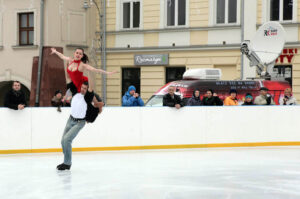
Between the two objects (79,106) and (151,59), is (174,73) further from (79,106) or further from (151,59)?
(79,106)

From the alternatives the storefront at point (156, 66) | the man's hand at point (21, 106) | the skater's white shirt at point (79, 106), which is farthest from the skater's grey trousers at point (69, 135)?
the storefront at point (156, 66)

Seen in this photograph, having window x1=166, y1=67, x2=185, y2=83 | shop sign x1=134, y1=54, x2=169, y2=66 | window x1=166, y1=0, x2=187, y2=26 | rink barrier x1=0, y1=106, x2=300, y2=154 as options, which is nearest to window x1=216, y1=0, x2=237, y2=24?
window x1=166, y1=0, x2=187, y2=26

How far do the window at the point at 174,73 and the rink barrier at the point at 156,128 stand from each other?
1037cm

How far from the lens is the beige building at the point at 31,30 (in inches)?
1026

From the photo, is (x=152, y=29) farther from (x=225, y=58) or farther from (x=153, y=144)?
(x=153, y=144)

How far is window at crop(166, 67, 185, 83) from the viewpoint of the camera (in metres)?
25.3

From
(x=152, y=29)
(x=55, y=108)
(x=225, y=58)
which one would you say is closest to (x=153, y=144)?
(x=55, y=108)

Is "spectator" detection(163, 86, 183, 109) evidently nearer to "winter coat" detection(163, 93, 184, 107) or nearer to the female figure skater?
"winter coat" detection(163, 93, 184, 107)

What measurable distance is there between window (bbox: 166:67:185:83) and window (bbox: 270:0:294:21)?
4482 millimetres

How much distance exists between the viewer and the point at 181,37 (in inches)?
993

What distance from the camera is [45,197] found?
7.49 metres

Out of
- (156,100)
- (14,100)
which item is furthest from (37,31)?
(14,100)

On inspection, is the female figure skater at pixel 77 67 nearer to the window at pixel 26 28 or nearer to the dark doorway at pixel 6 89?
the window at pixel 26 28

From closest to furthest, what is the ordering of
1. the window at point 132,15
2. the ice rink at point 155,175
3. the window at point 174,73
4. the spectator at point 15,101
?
the ice rink at point 155,175 < the spectator at point 15,101 < the window at point 174,73 < the window at point 132,15
